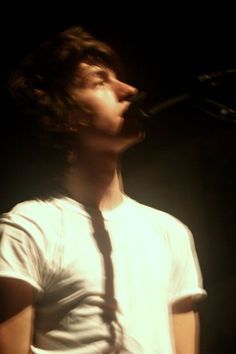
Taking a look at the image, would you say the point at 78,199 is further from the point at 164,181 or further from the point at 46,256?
the point at 164,181

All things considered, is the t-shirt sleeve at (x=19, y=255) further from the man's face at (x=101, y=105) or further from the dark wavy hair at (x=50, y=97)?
the man's face at (x=101, y=105)

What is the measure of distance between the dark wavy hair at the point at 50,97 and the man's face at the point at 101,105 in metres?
0.03

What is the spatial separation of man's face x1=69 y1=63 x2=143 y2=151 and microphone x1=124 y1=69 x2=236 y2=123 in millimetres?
298

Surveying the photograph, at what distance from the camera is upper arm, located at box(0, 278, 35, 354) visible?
1.20 meters

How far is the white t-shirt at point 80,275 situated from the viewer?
123 cm

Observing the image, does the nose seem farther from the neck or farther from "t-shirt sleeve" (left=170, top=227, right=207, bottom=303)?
"t-shirt sleeve" (left=170, top=227, right=207, bottom=303)

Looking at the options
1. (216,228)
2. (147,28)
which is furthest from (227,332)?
(147,28)

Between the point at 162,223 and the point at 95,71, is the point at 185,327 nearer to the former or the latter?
the point at 162,223

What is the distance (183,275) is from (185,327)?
14 centimetres

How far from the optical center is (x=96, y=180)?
1476 mm

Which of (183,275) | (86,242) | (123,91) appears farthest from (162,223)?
(123,91)

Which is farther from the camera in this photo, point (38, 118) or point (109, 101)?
point (38, 118)

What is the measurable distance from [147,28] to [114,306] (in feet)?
3.51

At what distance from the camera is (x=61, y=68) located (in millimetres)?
1557
